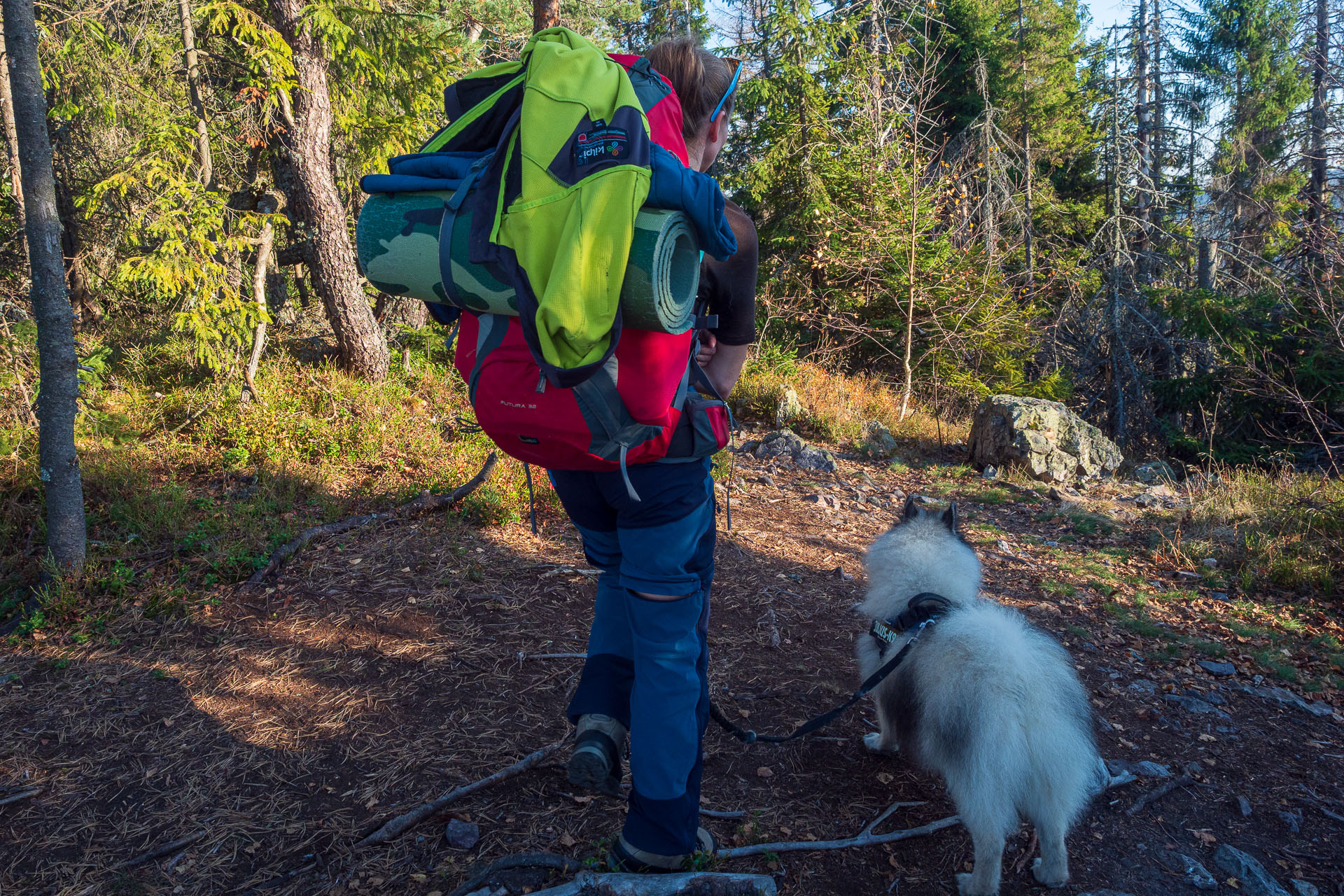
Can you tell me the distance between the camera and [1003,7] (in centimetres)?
1689

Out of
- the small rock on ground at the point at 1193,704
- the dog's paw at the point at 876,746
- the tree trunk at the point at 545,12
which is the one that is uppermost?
the tree trunk at the point at 545,12

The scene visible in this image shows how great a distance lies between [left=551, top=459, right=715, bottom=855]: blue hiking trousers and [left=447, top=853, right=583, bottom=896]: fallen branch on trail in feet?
0.90

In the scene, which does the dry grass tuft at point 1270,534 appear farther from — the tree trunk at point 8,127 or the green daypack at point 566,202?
the tree trunk at point 8,127

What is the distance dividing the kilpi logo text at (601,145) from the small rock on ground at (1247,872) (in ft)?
9.48

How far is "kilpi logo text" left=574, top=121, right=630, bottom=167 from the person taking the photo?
138 cm

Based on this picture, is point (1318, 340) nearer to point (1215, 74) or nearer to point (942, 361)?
point (942, 361)

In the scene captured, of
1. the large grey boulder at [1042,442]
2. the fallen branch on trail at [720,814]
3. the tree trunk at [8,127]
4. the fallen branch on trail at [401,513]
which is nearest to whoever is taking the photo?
the fallen branch on trail at [720,814]

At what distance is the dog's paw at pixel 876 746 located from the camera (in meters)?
2.76

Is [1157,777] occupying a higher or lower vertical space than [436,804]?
lower

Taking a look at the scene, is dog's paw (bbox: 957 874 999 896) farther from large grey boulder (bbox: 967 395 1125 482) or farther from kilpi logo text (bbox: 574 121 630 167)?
large grey boulder (bbox: 967 395 1125 482)

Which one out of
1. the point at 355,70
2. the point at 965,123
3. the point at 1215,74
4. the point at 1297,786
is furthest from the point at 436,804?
the point at 1215,74

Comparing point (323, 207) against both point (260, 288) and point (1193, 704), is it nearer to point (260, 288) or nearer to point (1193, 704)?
point (260, 288)

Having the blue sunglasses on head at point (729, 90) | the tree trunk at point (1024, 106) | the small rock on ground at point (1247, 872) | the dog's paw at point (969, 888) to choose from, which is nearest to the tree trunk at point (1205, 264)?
the tree trunk at point (1024, 106)

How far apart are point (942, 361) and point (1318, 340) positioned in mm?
4340
